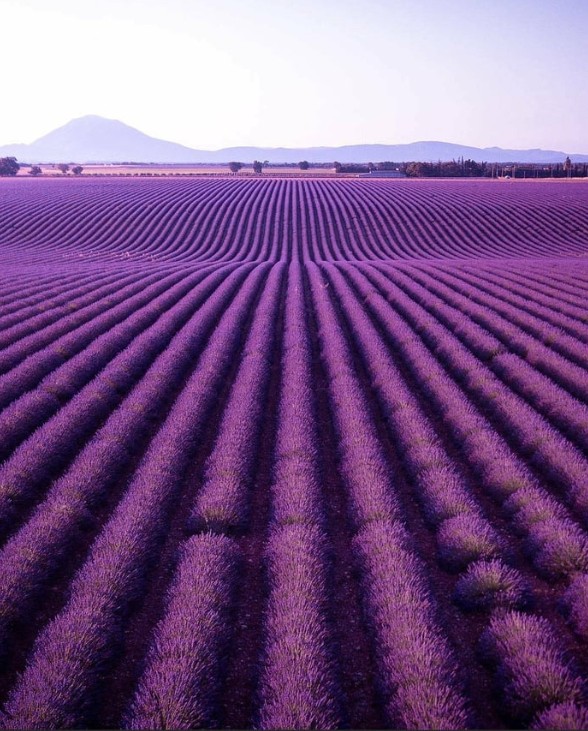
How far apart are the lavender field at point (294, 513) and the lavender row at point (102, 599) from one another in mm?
20

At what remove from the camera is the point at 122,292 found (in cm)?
1414

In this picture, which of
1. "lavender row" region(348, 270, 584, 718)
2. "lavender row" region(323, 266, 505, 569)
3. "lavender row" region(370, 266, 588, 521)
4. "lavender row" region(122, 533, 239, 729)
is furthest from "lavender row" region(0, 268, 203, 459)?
"lavender row" region(370, 266, 588, 521)

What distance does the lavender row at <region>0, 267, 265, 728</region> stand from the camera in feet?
10.1

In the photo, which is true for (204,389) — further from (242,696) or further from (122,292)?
(122,292)

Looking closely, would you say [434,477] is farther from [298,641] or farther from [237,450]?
[298,641]

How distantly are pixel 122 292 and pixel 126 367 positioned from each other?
19.5 feet

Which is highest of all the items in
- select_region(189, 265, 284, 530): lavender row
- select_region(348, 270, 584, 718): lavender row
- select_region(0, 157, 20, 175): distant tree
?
select_region(0, 157, 20, 175): distant tree

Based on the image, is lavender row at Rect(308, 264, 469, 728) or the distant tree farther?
the distant tree

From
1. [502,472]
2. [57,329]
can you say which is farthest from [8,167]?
[502,472]

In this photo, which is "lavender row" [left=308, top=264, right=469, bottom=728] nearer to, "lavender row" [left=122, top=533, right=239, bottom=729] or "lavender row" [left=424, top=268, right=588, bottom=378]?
"lavender row" [left=122, top=533, right=239, bottom=729]

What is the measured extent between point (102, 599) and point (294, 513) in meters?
1.81

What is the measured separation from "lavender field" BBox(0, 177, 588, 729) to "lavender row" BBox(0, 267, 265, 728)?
0.07 feet

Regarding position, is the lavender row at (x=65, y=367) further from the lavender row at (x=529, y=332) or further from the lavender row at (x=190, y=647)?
the lavender row at (x=529, y=332)

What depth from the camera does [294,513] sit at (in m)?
4.95
